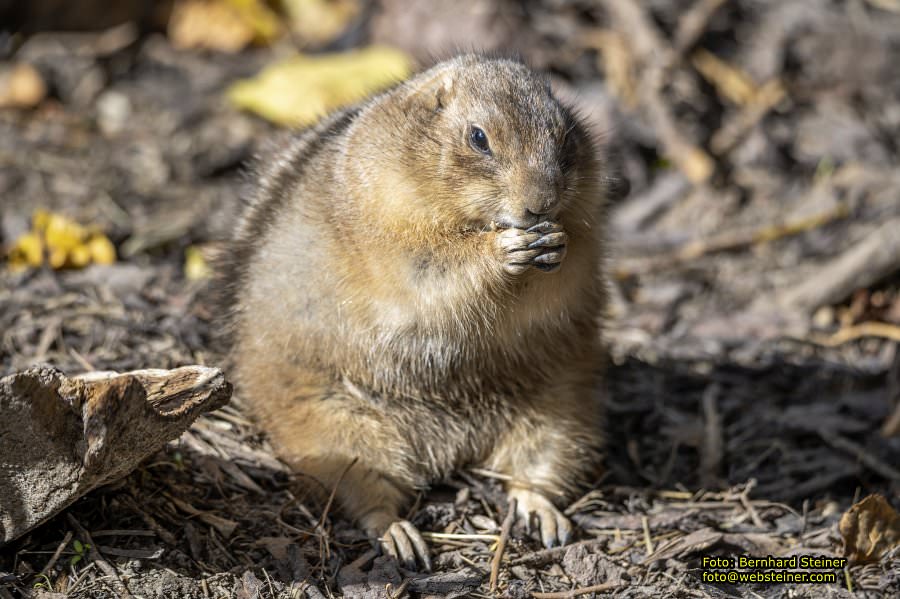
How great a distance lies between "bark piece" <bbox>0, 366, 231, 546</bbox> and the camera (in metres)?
3.47

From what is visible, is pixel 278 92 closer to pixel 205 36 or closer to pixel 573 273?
pixel 205 36

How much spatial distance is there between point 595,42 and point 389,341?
570 cm

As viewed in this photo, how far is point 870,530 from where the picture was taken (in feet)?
14.3

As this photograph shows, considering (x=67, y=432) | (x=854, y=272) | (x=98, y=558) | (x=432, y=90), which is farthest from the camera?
(x=854, y=272)

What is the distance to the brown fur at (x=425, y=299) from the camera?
428 centimetres

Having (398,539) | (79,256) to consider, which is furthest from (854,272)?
(79,256)

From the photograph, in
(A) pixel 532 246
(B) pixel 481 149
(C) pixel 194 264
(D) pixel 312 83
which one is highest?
(B) pixel 481 149

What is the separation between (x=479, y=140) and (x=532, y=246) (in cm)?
50

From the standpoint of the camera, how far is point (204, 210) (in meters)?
7.77

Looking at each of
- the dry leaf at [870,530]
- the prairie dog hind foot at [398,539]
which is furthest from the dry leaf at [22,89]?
the dry leaf at [870,530]

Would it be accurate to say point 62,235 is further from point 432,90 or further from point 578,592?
point 578,592

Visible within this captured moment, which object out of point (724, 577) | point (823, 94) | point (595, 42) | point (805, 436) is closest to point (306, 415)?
point (724, 577)

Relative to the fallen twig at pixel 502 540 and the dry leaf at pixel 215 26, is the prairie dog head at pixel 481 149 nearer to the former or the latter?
the fallen twig at pixel 502 540

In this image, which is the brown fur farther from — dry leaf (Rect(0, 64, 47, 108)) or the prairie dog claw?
dry leaf (Rect(0, 64, 47, 108))
